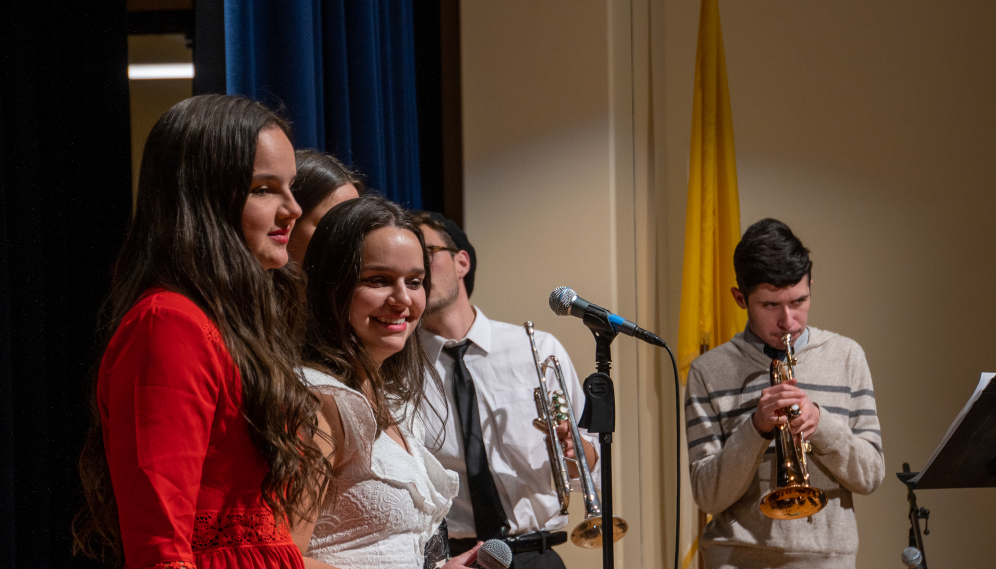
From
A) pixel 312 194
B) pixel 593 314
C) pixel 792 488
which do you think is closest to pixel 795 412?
pixel 792 488

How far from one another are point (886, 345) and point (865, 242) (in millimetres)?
462

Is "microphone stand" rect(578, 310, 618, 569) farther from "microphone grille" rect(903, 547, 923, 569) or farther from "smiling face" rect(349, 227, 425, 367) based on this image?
"microphone grille" rect(903, 547, 923, 569)

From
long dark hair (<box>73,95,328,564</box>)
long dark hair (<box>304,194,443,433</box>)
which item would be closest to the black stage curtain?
long dark hair (<box>304,194,443,433</box>)

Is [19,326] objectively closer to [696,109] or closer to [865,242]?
[696,109]

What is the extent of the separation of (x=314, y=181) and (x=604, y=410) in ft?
2.98

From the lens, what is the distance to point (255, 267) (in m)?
1.30

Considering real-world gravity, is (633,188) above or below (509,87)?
below

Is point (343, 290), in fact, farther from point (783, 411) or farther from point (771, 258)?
point (771, 258)

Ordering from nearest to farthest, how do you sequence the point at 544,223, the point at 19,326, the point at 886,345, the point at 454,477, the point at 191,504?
the point at 191,504 < the point at 454,477 < the point at 19,326 < the point at 544,223 < the point at 886,345

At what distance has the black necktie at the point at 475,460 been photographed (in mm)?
2545

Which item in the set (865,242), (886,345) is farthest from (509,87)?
(886,345)

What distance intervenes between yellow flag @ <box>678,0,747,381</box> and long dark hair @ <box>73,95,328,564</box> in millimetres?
2530

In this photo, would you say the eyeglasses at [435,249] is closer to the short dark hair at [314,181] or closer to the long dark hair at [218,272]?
the short dark hair at [314,181]

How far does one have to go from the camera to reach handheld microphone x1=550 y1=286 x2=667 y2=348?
189 centimetres
